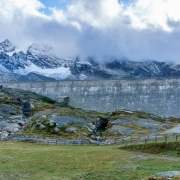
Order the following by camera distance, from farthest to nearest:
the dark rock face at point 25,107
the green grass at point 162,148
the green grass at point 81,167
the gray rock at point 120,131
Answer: the dark rock face at point 25,107 < the gray rock at point 120,131 < the green grass at point 162,148 < the green grass at point 81,167

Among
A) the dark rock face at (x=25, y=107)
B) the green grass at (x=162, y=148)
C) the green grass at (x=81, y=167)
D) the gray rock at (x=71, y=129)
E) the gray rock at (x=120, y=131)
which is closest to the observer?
the green grass at (x=81, y=167)

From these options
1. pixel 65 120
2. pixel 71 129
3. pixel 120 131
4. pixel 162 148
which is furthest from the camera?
pixel 65 120

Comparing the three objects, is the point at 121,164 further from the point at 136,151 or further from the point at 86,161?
the point at 136,151

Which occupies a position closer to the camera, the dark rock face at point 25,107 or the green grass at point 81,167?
the green grass at point 81,167

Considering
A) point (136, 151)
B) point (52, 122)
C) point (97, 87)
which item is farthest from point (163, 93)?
point (136, 151)

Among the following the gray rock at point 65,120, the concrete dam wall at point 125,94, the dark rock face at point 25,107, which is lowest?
the gray rock at point 65,120

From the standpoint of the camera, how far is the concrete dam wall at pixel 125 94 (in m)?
145

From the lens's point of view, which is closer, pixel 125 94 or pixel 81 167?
pixel 81 167

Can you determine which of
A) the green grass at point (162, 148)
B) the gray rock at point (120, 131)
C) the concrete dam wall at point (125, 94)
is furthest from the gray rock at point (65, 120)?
the concrete dam wall at point (125, 94)

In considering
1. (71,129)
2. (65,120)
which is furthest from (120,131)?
(65,120)

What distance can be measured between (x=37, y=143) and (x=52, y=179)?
43262mm

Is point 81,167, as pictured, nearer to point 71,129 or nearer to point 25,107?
point 71,129

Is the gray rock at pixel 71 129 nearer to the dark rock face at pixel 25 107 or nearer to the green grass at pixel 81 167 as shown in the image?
the dark rock face at pixel 25 107

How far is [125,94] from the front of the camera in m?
155
